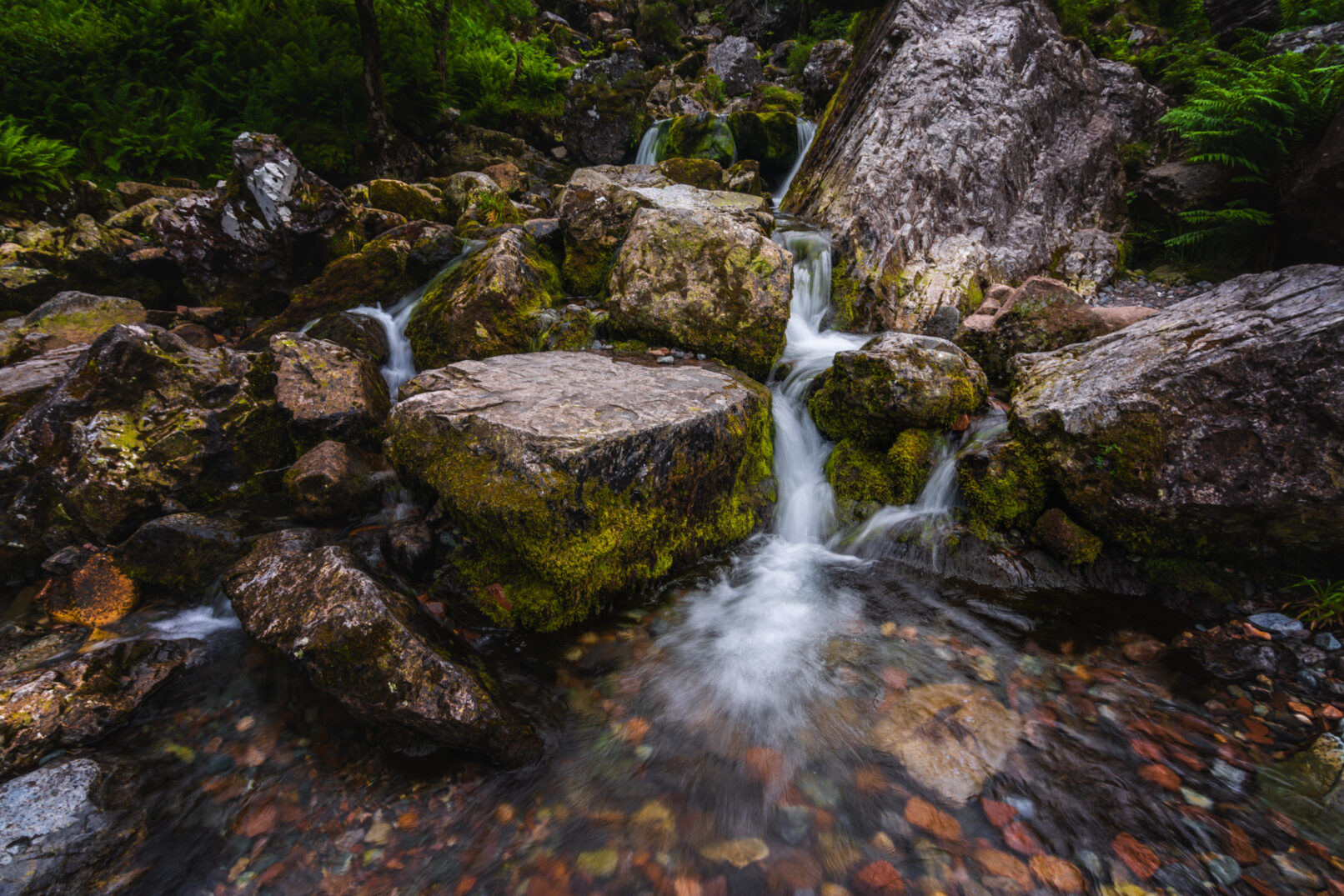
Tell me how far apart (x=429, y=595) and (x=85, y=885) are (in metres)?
1.74

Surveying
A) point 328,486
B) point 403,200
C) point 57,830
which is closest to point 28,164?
point 403,200

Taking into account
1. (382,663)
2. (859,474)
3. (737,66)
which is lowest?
(382,663)

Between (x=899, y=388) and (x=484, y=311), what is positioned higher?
(x=484, y=311)

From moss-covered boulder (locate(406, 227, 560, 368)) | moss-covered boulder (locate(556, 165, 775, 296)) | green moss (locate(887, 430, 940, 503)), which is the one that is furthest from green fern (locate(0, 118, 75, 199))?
green moss (locate(887, 430, 940, 503))

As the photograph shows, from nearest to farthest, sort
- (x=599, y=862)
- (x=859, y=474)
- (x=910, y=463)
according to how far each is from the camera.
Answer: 1. (x=599, y=862)
2. (x=910, y=463)
3. (x=859, y=474)

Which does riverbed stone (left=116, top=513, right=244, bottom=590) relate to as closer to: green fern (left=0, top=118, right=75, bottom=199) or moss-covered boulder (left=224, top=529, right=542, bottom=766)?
moss-covered boulder (left=224, top=529, right=542, bottom=766)

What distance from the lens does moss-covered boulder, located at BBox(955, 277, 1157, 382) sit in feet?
16.5

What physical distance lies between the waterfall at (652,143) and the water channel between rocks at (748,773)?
13570 millimetres

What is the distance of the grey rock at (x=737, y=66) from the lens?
19.4m

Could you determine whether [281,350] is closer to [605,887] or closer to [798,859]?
[605,887]

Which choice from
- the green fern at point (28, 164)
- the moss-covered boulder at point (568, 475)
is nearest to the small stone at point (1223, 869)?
the moss-covered boulder at point (568, 475)

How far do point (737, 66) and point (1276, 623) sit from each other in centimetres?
2318

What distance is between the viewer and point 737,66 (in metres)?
19.6

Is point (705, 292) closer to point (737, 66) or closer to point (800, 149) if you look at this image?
point (800, 149)
